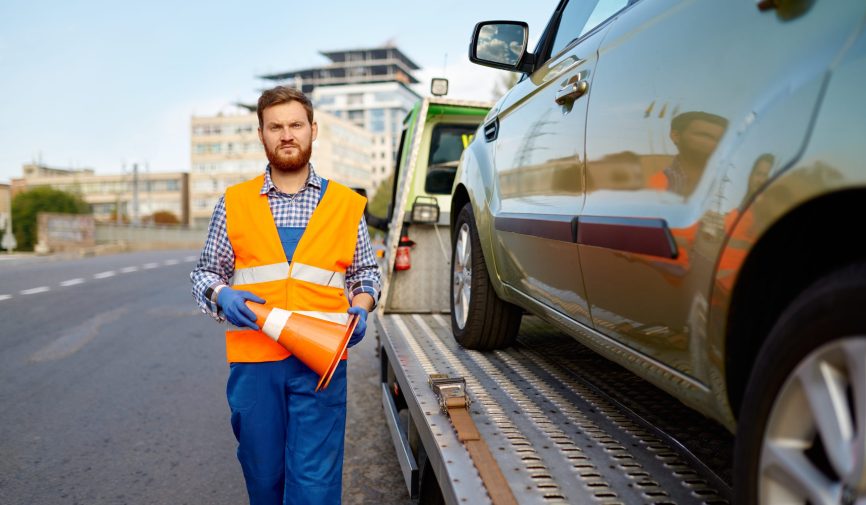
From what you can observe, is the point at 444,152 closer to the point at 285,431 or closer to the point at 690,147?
the point at 285,431

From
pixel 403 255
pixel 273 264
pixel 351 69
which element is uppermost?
pixel 351 69

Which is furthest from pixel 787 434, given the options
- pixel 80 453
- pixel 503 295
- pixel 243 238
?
pixel 80 453

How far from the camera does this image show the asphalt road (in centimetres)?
346

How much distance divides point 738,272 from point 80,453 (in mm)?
3842

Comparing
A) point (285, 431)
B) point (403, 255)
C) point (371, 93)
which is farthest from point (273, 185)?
point (371, 93)

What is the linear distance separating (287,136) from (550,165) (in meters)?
0.95

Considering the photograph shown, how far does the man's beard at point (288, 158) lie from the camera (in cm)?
247

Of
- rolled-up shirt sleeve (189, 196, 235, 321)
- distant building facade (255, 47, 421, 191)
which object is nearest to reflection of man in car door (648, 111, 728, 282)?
rolled-up shirt sleeve (189, 196, 235, 321)

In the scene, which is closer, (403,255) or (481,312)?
(481,312)

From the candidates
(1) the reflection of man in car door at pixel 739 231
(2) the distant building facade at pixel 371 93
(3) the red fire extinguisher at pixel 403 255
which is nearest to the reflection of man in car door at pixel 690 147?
(1) the reflection of man in car door at pixel 739 231

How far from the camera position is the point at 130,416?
15.3 ft

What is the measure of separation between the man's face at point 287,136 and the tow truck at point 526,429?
97 cm

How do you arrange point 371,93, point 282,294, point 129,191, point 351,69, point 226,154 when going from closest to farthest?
point 282,294
point 226,154
point 129,191
point 371,93
point 351,69

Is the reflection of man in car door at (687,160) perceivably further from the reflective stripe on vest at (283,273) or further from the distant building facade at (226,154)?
the distant building facade at (226,154)
